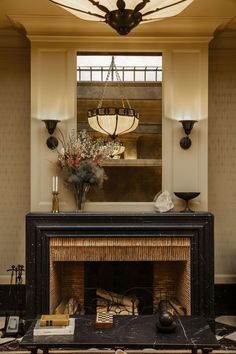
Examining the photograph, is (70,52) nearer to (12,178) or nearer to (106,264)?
(12,178)

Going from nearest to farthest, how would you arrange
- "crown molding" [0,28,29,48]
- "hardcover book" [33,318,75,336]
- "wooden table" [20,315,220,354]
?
"wooden table" [20,315,220,354] < "hardcover book" [33,318,75,336] < "crown molding" [0,28,29,48]

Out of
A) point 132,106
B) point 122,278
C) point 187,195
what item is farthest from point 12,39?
point 122,278

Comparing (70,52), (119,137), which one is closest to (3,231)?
(119,137)

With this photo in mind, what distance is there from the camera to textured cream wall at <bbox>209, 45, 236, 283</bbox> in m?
5.37

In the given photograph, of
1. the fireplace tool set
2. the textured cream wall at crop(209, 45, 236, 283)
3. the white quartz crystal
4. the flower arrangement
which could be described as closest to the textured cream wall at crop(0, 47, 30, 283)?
the fireplace tool set

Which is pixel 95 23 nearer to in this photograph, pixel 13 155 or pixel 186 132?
pixel 186 132

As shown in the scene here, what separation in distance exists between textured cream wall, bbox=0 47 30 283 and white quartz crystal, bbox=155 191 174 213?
155cm

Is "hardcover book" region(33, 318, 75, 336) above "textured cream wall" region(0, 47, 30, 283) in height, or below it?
below

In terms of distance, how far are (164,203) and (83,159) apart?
916 mm

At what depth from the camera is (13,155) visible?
17.6 feet

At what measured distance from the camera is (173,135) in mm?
4832

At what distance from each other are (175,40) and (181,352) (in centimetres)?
300

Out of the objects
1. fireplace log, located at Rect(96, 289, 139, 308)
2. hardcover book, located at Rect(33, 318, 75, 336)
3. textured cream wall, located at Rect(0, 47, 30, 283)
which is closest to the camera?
hardcover book, located at Rect(33, 318, 75, 336)

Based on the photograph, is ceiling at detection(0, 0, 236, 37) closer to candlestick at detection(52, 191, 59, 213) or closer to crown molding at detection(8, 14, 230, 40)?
crown molding at detection(8, 14, 230, 40)
